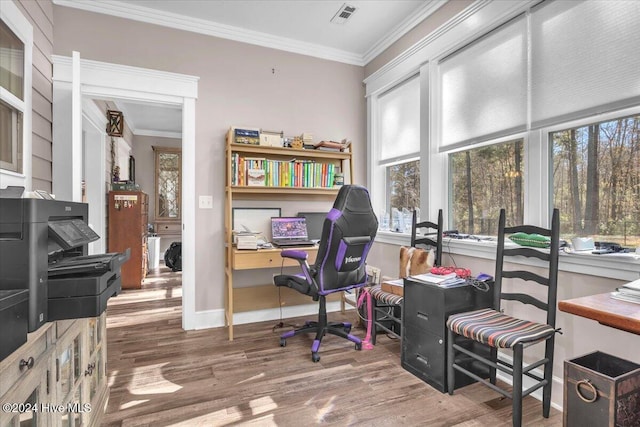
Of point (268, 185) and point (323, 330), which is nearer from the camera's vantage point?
point (323, 330)

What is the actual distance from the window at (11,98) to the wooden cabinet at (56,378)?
3.78ft

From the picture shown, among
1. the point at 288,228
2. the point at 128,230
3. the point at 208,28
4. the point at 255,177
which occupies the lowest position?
the point at 128,230

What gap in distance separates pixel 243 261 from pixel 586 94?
8.68ft

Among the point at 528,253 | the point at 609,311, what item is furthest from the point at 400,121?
the point at 609,311

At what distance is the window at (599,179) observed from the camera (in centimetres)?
176

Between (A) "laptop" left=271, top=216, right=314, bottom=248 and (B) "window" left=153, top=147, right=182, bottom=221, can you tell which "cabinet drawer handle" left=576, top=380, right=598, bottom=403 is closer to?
(A) "laptop" left=271, top=216, right=314, bottom=248

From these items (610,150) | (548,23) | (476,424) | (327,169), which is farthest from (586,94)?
(327,169)

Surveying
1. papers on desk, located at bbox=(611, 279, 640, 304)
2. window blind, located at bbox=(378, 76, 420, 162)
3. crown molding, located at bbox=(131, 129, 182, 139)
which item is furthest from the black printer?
crown molding, located at bbox=(131, 129, 182, 139)

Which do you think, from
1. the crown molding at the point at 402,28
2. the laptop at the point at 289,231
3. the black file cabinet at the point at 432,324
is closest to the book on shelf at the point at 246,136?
the laptop at the point at 289,231

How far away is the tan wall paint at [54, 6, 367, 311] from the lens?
294cm

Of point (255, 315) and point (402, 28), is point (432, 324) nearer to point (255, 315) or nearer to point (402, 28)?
point (255, 315)

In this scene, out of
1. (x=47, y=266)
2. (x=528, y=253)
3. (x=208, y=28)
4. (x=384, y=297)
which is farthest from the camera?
(x=208, y=28)

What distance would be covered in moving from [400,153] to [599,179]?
5.93ft

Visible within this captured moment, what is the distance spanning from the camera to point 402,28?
3246 mm
